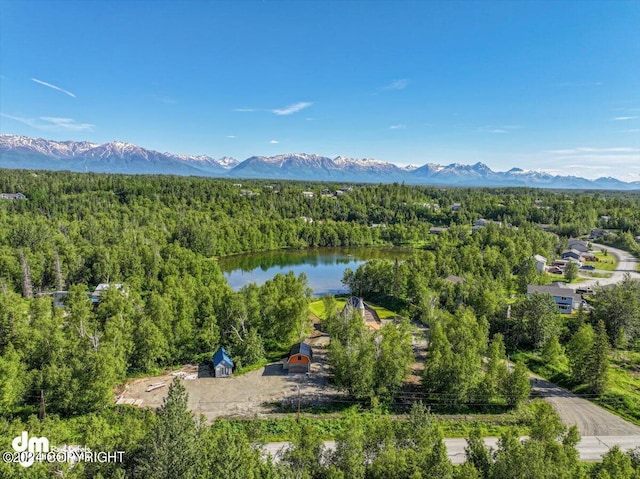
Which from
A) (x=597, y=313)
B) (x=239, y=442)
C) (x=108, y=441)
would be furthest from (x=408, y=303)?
(x=108, y=441)

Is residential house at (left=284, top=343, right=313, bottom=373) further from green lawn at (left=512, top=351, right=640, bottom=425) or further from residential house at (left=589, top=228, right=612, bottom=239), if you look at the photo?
residential house at (left=589, top=228, right=612, bottom=239)

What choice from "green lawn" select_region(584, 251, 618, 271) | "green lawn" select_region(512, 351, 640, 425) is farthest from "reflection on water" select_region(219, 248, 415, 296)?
"green lawn" select_region(584, 251, 618, 271)

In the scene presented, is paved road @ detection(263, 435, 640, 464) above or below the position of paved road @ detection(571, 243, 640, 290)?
below

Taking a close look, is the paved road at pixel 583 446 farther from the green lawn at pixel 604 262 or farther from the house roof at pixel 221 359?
the green lawn at pixel 604 262

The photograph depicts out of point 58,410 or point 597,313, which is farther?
point 597,313

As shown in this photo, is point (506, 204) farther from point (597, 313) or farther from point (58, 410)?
point (58, 410)

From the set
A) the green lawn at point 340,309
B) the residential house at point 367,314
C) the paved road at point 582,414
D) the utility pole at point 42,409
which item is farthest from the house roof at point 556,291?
the utility pole at point 42,409
